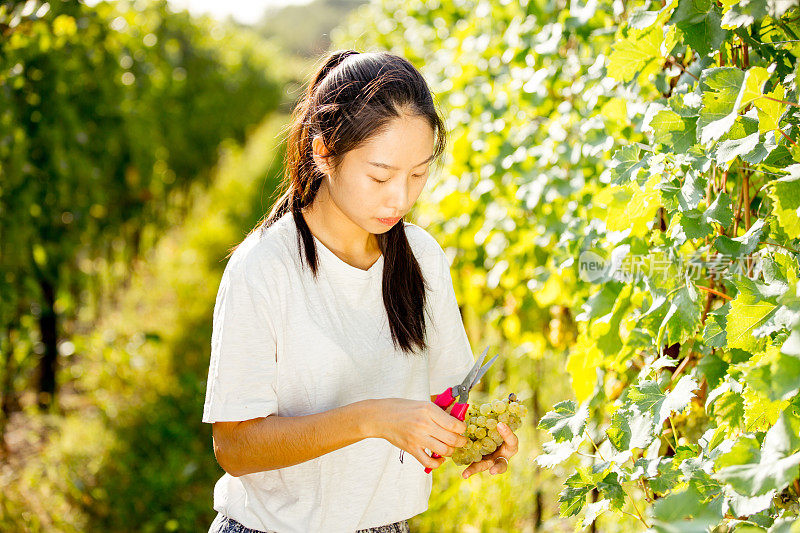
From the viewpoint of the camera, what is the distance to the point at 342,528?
4.64 ft

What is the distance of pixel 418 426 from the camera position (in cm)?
121

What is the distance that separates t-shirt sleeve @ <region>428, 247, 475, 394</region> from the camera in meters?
1.64

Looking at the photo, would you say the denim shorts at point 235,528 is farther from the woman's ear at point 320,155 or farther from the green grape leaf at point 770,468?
the green grape leaf at point 770,468

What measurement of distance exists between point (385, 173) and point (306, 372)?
1.34 ft

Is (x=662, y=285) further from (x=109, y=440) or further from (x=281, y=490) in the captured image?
(x=109, y=440)

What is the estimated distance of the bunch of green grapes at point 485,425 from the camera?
53.3 inches

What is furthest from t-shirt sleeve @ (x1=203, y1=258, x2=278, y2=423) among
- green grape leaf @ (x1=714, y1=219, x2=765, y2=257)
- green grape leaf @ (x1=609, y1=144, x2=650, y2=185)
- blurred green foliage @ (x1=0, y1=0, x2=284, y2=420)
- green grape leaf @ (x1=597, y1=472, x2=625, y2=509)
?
blurred green foliage @ (x1=0, y1=0, x2=284, y2=420)

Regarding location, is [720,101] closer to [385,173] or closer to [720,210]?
[720,210]

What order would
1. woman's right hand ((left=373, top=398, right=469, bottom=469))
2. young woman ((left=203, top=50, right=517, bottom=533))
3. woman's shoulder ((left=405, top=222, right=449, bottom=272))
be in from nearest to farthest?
woman's right hand ((left=373, top=398, right=469, bottom=469)) < young woman ((left=203, top=50, right=517, bottom=533)) < woman's shoulder ((left=405, top=222, right=449, bottom=272))

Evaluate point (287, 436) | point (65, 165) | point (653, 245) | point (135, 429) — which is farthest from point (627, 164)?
point (65, 165)

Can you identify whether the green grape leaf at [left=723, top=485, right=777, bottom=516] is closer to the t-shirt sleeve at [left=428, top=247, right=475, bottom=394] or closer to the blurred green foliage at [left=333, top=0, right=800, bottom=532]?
the blurred green foliage at [left=333, top=0, right=800, bottom=532]

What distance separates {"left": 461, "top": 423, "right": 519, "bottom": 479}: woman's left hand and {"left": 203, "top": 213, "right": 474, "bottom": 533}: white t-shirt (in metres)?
0.14

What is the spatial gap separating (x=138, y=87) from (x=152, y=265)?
1.80 m

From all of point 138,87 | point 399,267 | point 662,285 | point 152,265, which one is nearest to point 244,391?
point 399,267
